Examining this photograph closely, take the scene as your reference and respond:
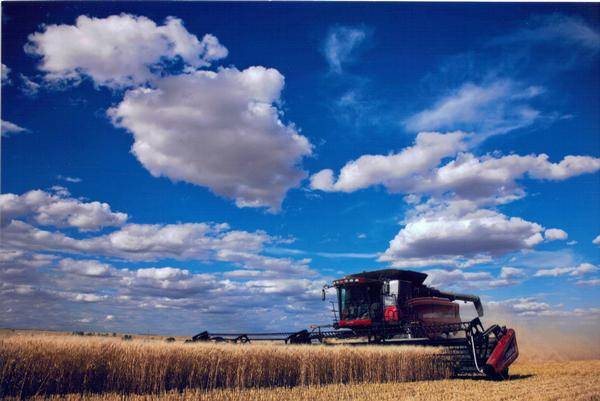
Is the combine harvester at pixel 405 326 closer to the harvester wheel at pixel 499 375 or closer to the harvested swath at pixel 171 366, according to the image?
the harvester wheel at pixel 499 375

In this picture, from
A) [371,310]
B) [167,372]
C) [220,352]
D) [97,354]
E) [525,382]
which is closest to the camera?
[97,354]

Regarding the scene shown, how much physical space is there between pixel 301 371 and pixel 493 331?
724 cm

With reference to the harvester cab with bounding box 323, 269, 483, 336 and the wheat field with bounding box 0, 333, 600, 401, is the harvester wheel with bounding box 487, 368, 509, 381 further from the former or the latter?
the harvester cab with bounding box 323, 269, 483, 336

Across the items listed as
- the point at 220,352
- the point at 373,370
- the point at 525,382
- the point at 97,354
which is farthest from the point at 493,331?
the point at 97,354

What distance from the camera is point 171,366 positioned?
9109 mm

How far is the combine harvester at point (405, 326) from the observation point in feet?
45.0

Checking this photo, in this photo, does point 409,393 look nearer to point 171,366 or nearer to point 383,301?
point 171,366

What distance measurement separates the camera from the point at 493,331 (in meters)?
14.3

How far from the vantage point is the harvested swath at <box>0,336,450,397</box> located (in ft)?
24.7

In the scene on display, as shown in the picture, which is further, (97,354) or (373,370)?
(373,370)

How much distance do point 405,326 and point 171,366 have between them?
1050cm

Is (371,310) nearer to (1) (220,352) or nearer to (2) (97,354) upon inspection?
(1) (220,352)

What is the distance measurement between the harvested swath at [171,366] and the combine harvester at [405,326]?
88.3 inches

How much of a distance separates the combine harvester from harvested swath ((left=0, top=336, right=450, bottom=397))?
7.36ft
